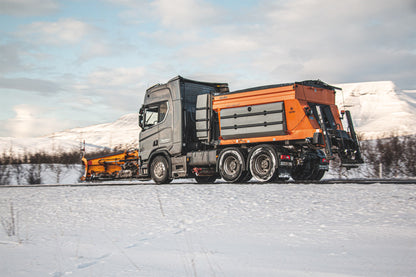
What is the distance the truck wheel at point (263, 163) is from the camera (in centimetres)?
1325

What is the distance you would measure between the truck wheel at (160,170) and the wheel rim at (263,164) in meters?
3.99

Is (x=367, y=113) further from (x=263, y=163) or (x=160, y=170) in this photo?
(x=263, y=163)

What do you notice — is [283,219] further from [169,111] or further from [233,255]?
[169,111]

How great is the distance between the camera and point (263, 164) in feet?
44.8

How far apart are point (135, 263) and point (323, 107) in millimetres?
10355

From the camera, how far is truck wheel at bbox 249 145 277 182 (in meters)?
13.2

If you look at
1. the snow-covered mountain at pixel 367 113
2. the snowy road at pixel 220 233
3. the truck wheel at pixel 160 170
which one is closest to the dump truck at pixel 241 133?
the truck wheel at pixel 160 170

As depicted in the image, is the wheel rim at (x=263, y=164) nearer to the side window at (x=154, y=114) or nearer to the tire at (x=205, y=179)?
the tire at (x=205, y=179)

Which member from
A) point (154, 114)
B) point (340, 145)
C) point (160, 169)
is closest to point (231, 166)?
point (160, 169)

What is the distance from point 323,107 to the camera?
13.8 meters

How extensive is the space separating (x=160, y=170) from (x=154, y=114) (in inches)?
90.4

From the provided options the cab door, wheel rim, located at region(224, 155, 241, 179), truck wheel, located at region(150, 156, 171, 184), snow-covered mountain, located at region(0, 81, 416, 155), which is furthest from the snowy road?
snow-covered mountain, located at region(0, 81, 416, 155)

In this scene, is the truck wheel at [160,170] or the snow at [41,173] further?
the snow at [41,173]

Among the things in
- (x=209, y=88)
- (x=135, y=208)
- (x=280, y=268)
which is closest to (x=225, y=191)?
(x=135, y=208)
